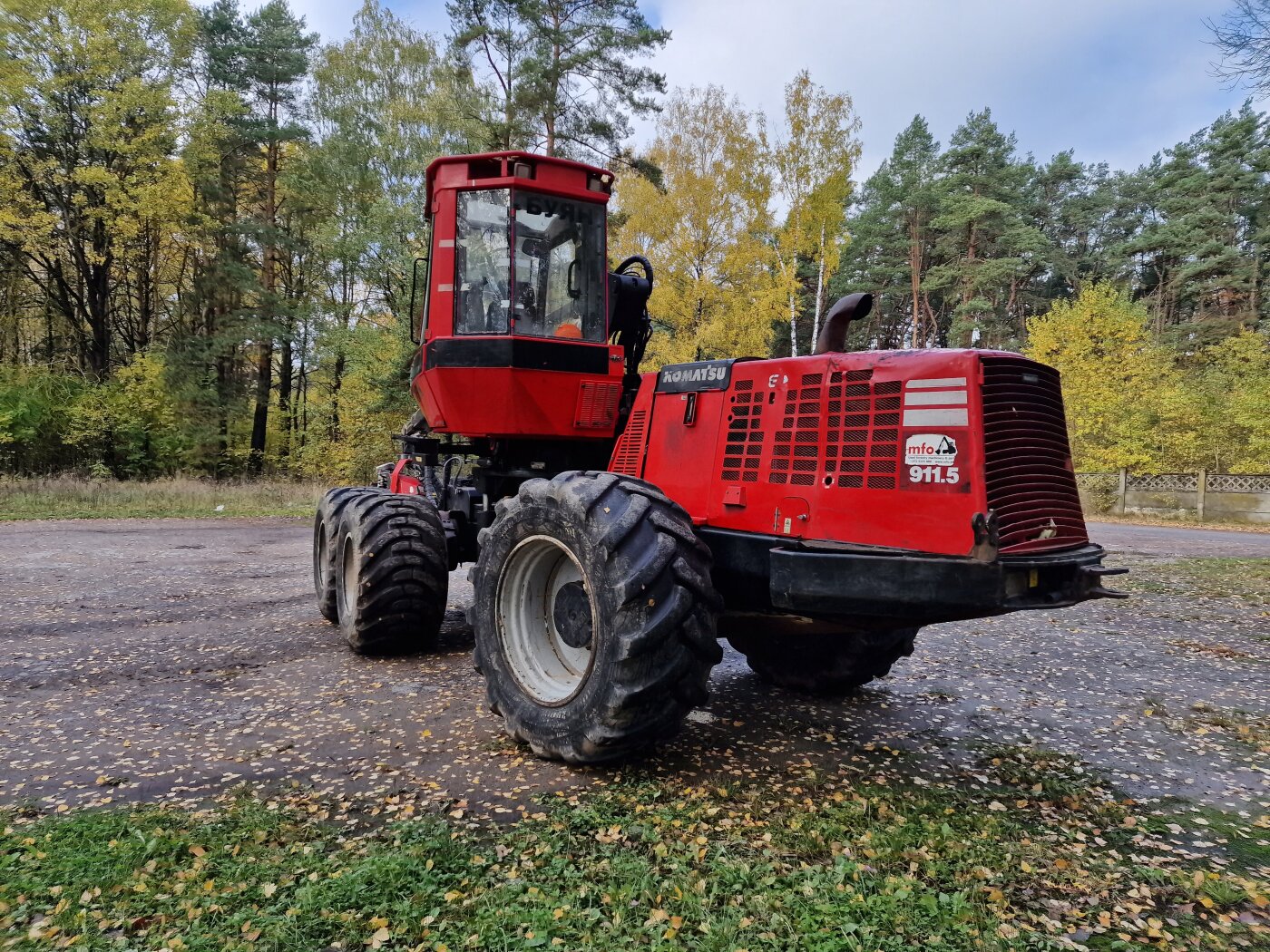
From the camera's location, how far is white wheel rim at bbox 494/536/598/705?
375cm

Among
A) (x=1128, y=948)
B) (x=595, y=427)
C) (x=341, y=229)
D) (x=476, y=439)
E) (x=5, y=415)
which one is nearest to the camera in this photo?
(x=1128, y=948)

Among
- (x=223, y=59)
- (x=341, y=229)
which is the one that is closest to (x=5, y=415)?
(x=341, y=229)

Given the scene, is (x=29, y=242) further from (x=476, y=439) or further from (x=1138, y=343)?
(x=1138, y=343)

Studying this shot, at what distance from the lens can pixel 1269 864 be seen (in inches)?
106

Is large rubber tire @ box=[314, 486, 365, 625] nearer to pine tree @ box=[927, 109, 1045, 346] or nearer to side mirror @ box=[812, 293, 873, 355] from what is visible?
side mirror @ box=[812, 293, 873, 355]

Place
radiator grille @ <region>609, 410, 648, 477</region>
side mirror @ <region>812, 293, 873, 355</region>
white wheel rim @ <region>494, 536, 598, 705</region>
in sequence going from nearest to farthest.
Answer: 1. side mirror @ <region>812, 293, 873, 355</region>
2. white wheel rim @ <region>494, 536, 598, 705</region>
3. radiator grille @ <region>609, 410, 648, 477</region>

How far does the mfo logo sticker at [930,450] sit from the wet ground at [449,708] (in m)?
1.62

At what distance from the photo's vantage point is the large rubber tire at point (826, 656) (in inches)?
170

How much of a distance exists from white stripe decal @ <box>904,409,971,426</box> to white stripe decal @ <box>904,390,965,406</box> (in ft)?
0.10

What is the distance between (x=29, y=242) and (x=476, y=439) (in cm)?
2063

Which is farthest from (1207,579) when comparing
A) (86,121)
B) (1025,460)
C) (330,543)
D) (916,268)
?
(916,268)

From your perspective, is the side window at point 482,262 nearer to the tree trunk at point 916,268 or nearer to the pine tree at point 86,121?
the pine tree at point 86,121

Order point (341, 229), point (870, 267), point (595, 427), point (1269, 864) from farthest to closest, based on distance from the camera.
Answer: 1. point (870, 267)
2. point (341, 229)
3. point (595, 427)
4. point (1269, 864)

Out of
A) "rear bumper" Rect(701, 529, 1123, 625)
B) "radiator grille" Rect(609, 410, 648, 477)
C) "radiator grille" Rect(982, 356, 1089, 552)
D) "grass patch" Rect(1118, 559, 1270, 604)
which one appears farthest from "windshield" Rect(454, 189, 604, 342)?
"grass patch" Rect(1118, 559, 1270, 604)
